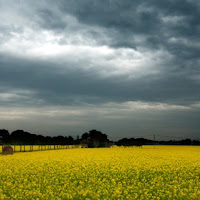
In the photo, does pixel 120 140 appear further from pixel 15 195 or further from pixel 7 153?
pixel 15 195

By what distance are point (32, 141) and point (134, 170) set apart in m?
69.7

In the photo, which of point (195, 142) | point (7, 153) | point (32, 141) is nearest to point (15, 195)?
point (7, 153)

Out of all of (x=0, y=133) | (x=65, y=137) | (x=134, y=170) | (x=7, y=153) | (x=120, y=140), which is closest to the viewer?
(x=134, y=170)

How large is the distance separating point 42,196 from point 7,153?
4017 cm

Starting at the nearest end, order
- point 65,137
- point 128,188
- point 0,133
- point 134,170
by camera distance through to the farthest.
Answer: point 128,188 < point 134,170 < point 0,133 < point 65,137

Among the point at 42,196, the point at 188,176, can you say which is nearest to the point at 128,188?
the point at 42,196

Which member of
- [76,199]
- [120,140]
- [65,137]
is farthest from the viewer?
[120,140]

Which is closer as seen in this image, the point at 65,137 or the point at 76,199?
the point at 76,199

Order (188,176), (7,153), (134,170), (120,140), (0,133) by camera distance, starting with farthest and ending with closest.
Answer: (120,140) < (0,133) < (7,153) < (134,170) < (188,176)

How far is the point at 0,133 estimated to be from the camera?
8631 cm

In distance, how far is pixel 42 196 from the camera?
1229cm

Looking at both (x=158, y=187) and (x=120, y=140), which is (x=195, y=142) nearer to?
(x=120, y=140)

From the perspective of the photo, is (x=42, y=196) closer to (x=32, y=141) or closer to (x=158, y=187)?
(x=158, y=187)

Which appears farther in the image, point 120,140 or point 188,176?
point 120,140
